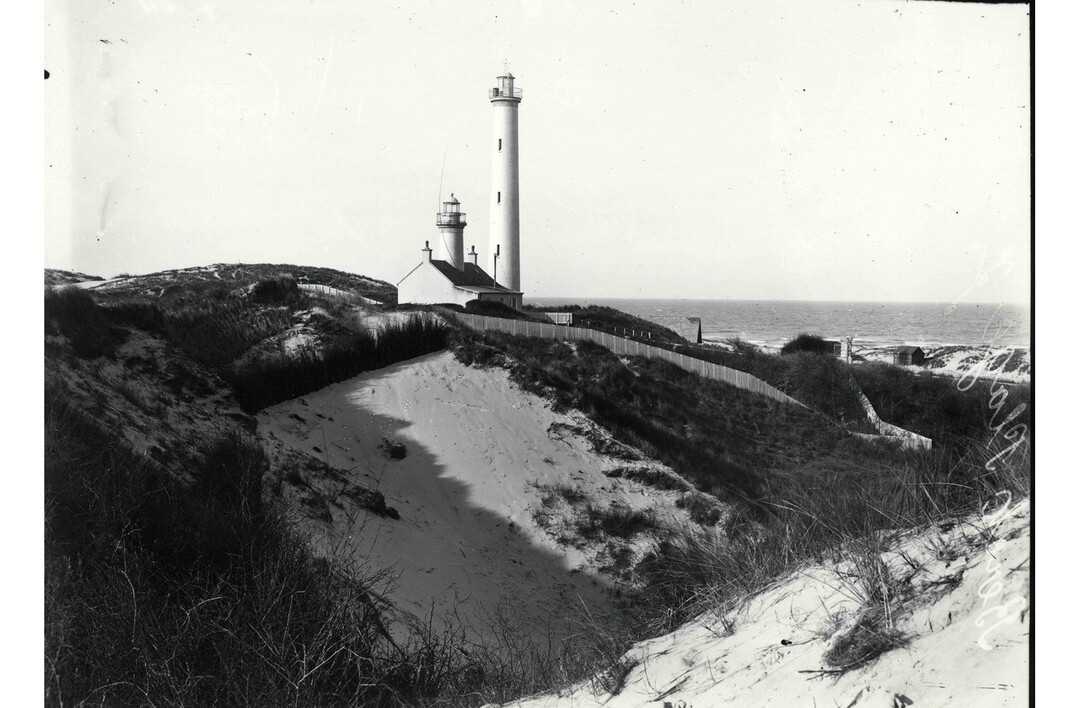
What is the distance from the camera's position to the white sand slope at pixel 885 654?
3.93 m

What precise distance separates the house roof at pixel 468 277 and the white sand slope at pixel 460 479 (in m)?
11.2

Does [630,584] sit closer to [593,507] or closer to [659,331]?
[593,507]

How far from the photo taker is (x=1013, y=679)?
406 cm

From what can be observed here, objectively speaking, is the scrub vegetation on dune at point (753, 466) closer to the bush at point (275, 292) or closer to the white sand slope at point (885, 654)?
the white sand slope at point (885, 654)

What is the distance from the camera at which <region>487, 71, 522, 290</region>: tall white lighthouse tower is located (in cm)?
2716

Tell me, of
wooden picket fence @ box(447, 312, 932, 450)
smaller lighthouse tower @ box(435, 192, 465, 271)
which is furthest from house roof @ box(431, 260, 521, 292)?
wooden picket fence @ box(447, 312, 932, 450)

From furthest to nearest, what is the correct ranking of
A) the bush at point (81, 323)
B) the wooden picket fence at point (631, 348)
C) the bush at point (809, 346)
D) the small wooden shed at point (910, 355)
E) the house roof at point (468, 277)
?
the house roof at point (468, 277) < the bush at point (809, 346) < the wooden picket fence at point (631, 348) < the small wooden shed at point (910, 355) < the bush at point (81, 323)

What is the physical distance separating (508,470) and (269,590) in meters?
8.05

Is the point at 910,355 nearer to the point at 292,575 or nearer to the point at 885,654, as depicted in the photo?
the point at 885,654

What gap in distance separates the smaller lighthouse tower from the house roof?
46 cm

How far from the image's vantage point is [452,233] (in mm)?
28969

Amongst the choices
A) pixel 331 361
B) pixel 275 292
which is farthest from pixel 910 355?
pixel 275 292

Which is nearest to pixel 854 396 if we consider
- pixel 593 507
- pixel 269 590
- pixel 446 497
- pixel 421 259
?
pixel 593 507

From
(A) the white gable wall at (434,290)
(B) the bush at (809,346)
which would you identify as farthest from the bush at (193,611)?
(A) the white gable wall at (434,290)
